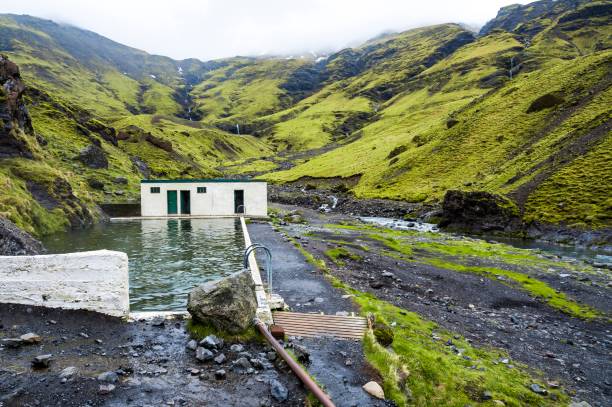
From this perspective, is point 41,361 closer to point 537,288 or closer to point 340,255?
point 340,255

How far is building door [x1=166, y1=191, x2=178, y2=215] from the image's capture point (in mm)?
50219

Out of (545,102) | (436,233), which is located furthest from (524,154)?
(436,233)

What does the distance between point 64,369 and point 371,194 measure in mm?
72581

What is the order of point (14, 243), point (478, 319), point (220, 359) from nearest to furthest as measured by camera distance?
point (220, 359), point (478, 319), point (14, 243)

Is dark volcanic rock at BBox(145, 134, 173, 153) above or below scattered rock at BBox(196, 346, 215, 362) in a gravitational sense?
above

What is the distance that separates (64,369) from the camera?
948cm

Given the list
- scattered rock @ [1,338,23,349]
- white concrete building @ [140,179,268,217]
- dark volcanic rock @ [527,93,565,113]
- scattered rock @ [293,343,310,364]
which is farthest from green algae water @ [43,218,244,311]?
dark volcanic rock @ [527,93,565,113]

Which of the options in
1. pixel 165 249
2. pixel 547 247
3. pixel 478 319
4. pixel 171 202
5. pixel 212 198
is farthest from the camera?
pixel 212 198

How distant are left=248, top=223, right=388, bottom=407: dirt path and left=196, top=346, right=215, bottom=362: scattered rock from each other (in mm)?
2769

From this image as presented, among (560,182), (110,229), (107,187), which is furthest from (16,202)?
(560,182)

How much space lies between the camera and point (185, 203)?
50.8 metres

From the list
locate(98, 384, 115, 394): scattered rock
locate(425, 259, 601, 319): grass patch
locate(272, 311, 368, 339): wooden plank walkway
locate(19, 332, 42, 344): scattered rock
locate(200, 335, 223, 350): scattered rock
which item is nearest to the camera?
locate(98, 384, 115, 394): scattered rock

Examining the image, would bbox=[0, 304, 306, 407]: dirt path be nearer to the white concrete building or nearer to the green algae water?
the green algae water

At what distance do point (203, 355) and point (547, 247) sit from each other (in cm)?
4077
